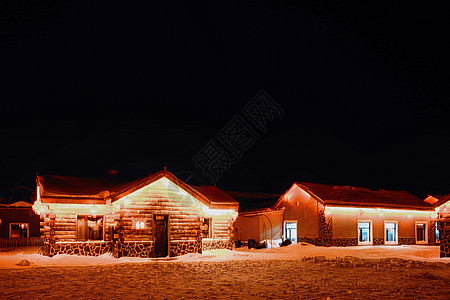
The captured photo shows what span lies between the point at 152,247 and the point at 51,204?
200 inches

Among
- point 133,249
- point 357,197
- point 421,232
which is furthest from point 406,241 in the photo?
point 133,249

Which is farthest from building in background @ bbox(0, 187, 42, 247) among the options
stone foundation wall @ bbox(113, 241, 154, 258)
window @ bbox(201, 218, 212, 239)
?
stone foundation wall @ bbox(113, 241, 154, 258)

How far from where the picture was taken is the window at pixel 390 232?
31438 mm

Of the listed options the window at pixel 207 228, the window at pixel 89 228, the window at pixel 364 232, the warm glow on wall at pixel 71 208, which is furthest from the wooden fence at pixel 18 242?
the window at pixel 364 232

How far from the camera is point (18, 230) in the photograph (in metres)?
35.9

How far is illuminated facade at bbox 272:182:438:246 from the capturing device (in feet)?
94.4

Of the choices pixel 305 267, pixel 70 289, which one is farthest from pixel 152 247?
pixel 70 289

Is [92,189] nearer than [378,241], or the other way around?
[92,189]

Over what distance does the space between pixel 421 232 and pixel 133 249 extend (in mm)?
22119

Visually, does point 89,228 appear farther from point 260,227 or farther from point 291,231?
point 291,231

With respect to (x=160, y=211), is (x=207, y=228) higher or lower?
lower

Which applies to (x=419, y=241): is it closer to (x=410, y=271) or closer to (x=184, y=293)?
(x=410, y=271)

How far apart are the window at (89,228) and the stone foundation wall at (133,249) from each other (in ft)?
4.46

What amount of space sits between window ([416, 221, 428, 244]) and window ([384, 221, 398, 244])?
8.13 ft
